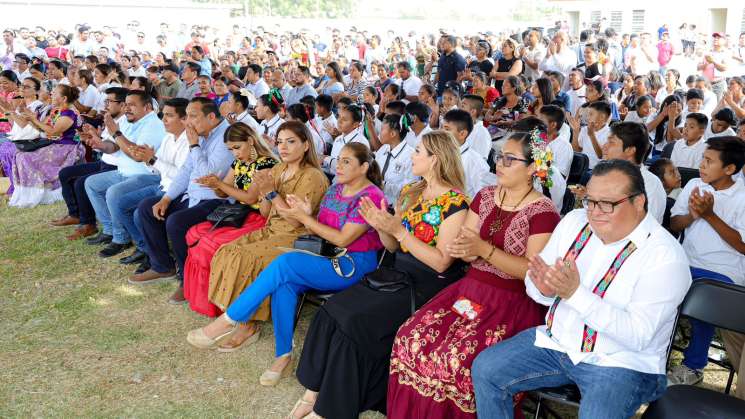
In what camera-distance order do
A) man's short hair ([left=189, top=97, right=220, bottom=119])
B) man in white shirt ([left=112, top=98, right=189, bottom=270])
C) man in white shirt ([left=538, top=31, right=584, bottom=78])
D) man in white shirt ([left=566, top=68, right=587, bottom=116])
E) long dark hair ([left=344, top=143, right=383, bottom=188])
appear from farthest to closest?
man in white shirt ([left=538, top=31, right=584, bottom=78]), man in white shirt ([left=566, top=68, right=587, bottom=116]), man in white shirt ([left=112, top=98, right=189, bottom=270]), man's short hair ([left=189, top=97, right=220, bottom=119]), long dark hair ([left=344, top=143, right=383, bottom=188])

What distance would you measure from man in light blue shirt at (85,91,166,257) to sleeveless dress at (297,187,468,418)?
2.91 metres

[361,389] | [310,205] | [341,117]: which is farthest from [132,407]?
[341,117]

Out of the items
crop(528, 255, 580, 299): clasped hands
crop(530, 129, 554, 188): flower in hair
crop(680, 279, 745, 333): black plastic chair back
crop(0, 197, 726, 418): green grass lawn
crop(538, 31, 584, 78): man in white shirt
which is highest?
crop(538, 31, 584, 78): man in white shirt

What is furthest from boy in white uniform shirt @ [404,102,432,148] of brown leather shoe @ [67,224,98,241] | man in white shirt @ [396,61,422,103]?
man in white shirt @ [396,61,422,103]

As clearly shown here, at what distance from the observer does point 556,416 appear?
2.75 m

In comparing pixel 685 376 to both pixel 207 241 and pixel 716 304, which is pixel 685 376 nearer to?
pixel 716 304

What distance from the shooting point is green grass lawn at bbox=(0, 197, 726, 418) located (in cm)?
312

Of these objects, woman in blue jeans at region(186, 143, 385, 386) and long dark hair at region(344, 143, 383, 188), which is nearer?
woman in blue jeans at region(186, 143, 385, 386)

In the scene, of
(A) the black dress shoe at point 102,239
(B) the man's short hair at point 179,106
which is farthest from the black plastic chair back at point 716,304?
(A) the black dress shoe at point 102,239

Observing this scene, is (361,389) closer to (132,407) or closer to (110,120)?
(132,407)

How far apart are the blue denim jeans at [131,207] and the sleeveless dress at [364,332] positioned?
2.57 meters

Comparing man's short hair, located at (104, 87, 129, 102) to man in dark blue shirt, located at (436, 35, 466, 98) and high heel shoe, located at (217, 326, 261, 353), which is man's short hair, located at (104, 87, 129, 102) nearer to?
high heel shoe, located at (217, 326, 261, 353)

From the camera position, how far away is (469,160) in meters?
4.86

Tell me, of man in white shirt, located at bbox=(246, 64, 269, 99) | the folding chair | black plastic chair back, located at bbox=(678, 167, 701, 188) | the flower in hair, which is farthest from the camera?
man in white shirt, located at bbox=(246, 64, 269, 99)
